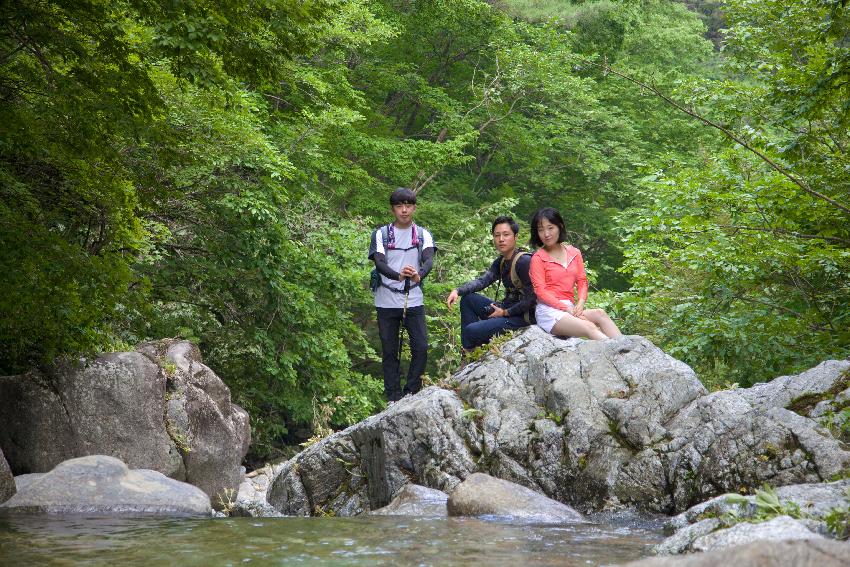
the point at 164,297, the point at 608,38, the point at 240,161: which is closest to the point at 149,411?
the point at 164,297

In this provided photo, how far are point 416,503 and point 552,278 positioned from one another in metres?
2.60

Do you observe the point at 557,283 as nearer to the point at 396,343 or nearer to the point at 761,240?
the point at 396,343

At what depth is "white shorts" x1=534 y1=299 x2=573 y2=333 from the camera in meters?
9.00

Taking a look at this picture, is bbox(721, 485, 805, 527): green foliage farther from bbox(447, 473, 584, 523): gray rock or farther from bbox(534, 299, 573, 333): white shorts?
bbox(534, 299, 573, 333): white shorts

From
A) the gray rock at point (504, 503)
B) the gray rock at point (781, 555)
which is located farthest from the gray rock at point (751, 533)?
the gray rock at point (504, 503)

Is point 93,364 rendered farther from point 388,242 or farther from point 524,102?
point 524,102

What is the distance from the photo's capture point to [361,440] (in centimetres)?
875

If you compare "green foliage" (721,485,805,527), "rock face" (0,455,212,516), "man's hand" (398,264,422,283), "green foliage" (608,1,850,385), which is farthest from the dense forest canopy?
"man's hand" (398,264,422,283)

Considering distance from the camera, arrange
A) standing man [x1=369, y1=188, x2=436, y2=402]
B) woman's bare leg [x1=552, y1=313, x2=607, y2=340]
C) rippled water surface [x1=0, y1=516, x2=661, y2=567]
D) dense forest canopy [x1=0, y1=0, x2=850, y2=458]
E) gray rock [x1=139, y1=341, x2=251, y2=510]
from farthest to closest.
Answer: gray rock [x1=139, y1=341, x2=251, y2=510]
standing man [x1=369, y1=188, x2=436, y2=402]
woman's bare leg [x1=552, y1=313, x2=607, y2=340]
dense forest canopy [x1=0, y1=0, x2=850, y2=458]
rippled water surface [x1=0, y1=516, x2=661, y2=567]

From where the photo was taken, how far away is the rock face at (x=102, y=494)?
Result: 343 inches

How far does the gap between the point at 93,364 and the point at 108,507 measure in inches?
200

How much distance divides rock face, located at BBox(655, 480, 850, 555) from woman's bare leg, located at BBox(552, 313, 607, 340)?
2.69 meters

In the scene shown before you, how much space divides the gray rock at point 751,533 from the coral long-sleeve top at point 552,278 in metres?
4.18

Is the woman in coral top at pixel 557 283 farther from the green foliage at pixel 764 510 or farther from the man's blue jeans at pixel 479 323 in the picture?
the green foliage at pixel 764 510
